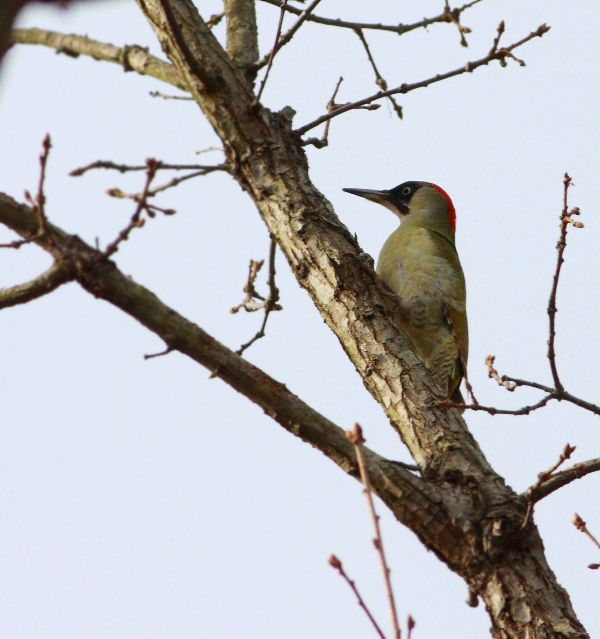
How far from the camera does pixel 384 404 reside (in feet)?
13.4

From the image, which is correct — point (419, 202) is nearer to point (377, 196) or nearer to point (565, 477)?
point (377, 196)

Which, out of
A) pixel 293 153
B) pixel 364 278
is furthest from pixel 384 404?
pixel 293 153

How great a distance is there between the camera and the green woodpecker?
6500 millimetres

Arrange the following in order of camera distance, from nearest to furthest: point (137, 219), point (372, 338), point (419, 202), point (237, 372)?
point (137, 219) < point (237, 372) < point (372, 338) < point (419, 202)

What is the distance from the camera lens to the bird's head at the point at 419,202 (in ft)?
25.4

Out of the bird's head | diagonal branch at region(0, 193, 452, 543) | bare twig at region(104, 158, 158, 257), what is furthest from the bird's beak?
bare twig at region(104, 158, 158, 257)

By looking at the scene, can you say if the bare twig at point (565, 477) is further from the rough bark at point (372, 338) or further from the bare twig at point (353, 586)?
the bare twig at point (353, 586)

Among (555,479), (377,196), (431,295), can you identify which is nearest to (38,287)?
(555,479)

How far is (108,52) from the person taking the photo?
223 inches

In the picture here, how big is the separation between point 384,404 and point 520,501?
74 cm

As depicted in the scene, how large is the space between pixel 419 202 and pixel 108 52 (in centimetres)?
305

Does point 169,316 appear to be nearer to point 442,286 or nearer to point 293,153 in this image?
point 293,153

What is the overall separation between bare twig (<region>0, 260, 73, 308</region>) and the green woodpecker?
3.76 m

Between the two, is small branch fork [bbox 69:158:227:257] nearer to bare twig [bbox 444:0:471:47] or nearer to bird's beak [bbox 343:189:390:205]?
bare twig [bbox 444:0:471:47]
